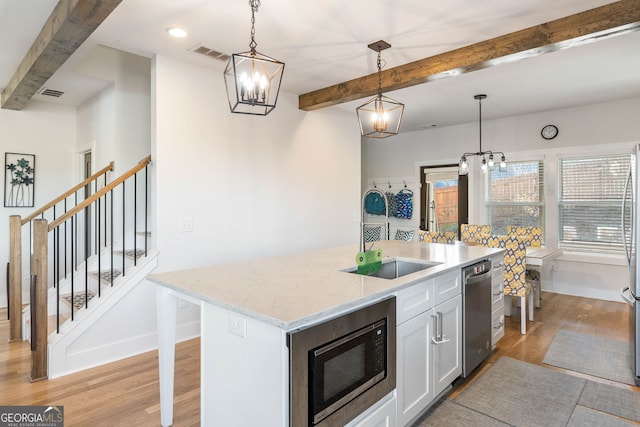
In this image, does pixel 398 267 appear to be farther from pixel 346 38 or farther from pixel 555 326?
pixel 555 326

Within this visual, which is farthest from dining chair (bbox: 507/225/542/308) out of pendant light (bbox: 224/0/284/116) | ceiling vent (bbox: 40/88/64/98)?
ceiling vent (bbox: 40/88/64/98)

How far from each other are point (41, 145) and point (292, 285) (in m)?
4.86

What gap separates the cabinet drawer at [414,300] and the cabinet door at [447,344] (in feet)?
0.41

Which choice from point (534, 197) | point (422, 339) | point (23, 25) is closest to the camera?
point (422, 339)

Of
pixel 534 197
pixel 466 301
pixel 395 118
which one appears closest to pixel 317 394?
pixel 466 301

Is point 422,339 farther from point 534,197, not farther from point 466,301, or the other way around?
point 534,197

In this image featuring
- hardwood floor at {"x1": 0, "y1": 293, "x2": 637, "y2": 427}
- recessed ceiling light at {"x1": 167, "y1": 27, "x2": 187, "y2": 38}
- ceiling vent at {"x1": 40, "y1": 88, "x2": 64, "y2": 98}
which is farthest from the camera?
ceiling vent at {"x1": 40, "y1": 88, "x2": 64, "y2": 98}

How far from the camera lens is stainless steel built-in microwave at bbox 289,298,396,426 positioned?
1.38 metres

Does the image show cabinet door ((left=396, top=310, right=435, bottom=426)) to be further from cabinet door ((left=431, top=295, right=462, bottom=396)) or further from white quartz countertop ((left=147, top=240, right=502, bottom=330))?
white quartz countertop ((left=147, top=240, right=502, bottom=330))

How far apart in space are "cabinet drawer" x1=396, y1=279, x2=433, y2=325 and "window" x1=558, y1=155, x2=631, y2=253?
4242 mm

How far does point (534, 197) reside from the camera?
5621mm

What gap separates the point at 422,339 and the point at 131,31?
3057 millimetres

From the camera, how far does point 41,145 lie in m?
4.94

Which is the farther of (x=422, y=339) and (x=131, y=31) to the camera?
(x=131, y=31)
